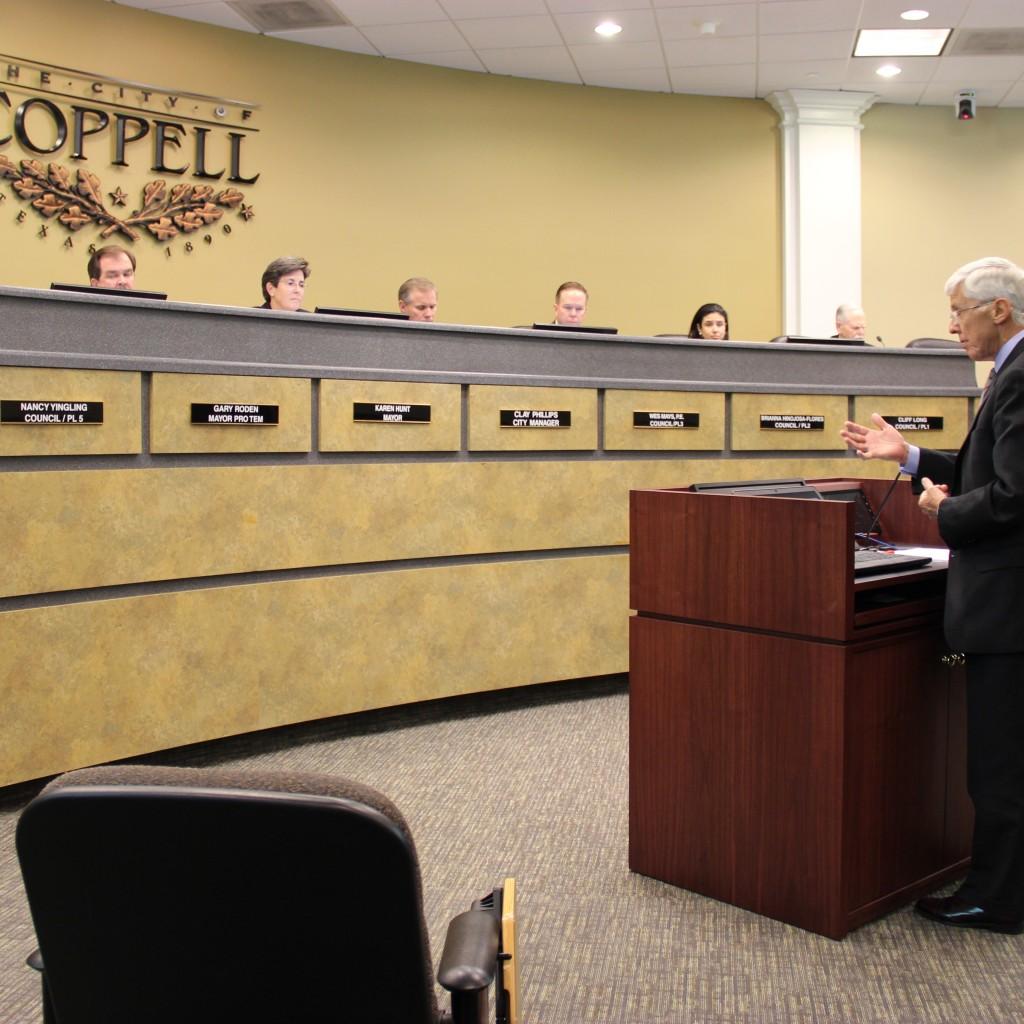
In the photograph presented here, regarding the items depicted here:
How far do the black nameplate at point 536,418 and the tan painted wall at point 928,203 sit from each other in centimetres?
493

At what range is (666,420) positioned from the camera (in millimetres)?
4438

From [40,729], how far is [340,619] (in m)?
1.03

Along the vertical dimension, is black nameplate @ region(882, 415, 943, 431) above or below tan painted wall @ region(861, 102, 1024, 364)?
below

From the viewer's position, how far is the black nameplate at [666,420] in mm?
4383

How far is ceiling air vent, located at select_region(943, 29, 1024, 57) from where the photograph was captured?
6848 millimetres

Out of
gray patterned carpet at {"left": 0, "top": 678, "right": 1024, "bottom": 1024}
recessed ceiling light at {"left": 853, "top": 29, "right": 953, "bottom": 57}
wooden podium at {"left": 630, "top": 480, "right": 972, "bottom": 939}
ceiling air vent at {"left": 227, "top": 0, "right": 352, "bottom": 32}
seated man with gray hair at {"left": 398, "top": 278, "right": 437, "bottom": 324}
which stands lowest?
gray patterned carpet at {"left": 0, "top": 678, "right": 1024, "bottom": 1024}

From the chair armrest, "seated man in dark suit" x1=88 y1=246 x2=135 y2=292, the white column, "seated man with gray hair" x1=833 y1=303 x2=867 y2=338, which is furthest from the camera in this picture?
the white column

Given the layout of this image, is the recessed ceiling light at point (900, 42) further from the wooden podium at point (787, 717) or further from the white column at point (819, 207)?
the wooden podium at point (787, 717)

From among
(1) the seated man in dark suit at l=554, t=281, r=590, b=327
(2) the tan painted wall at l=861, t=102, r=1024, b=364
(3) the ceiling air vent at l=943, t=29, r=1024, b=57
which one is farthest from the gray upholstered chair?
(2) the tan painted wall at l=861, t=102, r=1024, b=364

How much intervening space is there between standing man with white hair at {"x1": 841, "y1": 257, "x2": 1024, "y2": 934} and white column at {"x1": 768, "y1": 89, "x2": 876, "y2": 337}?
5.88 m

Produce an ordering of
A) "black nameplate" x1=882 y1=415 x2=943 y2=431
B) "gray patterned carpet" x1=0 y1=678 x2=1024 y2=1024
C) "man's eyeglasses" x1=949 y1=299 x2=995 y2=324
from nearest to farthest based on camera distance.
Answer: "gray patterned carpet" x1=0 y1=678 x2=1024 y2=1024 < "man's eyeglasses" x1=949 y1=299 x2=995 y2=324 < "black nameplate" x1=882 y1=415 x2=943 y2=431

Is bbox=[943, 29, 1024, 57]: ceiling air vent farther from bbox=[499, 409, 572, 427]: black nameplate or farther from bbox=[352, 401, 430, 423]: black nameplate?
bbox=[352, 401, 430, 423]: black nameplate

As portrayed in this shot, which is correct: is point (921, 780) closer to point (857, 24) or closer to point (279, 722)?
point (279, 722)

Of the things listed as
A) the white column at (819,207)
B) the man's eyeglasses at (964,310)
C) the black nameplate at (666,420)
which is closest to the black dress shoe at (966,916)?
the man's eyeglasses at (964,310)
